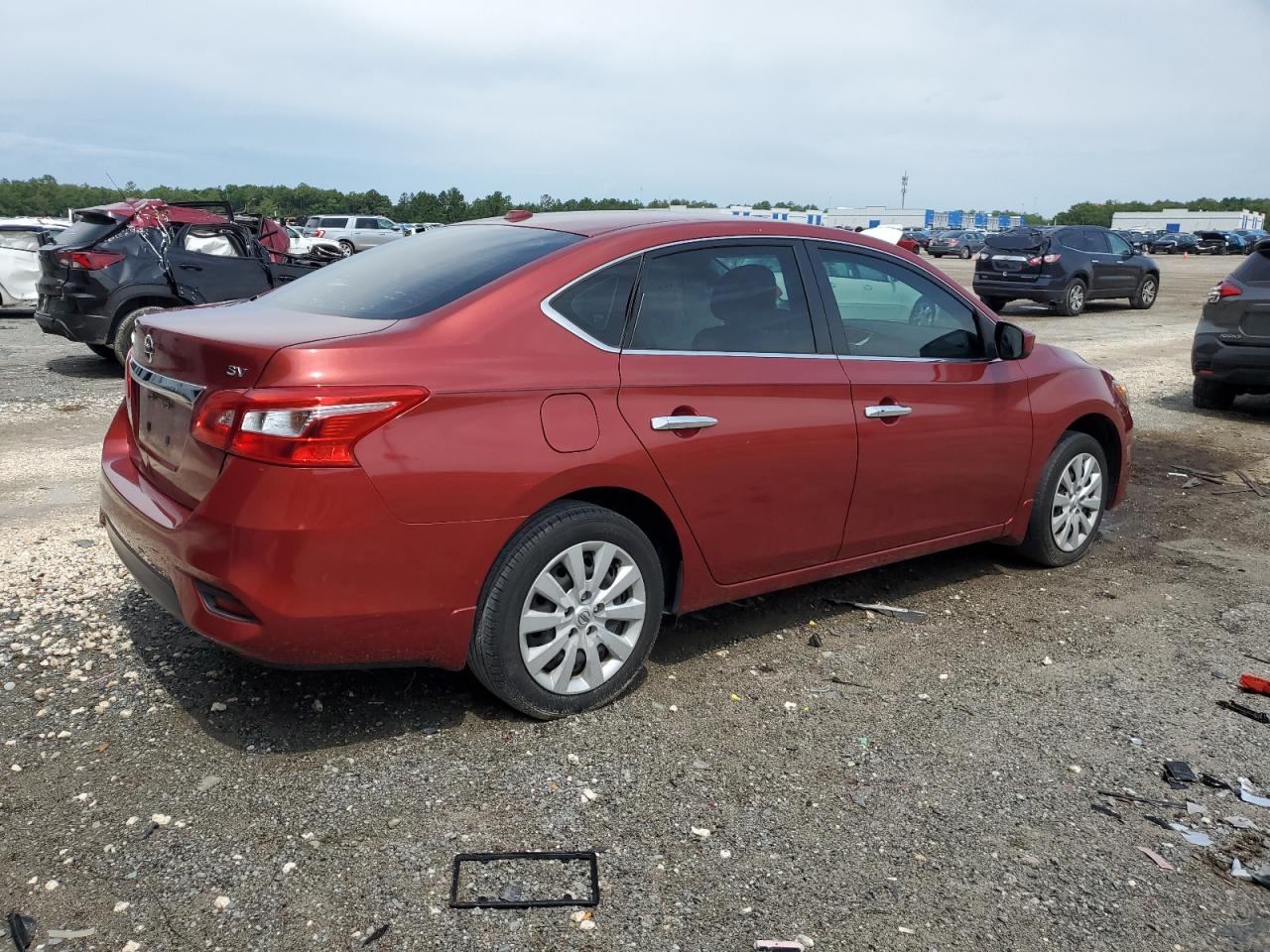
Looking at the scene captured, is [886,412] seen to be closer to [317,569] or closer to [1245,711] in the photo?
[1245,711]

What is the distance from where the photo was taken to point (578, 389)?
3.51 metres

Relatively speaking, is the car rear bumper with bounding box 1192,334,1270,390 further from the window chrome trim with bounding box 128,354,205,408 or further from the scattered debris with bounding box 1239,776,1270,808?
the window chrome trim with bounding box 128,354,205,408

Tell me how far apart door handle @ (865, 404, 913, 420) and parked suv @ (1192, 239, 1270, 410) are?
668cm

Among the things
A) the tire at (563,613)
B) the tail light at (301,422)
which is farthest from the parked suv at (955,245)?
the tail light at (301,422)

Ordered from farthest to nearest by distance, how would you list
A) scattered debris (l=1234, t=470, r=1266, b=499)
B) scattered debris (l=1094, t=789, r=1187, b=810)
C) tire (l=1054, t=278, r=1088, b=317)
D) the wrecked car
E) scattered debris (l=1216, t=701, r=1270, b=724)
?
tire (l=1054, t=278, r=1088, b=317) → the wrecked car → scattered debris (l=1234, t=470, r=1266, b=499) → scattered debris (l=1216, t=701, r=1270, b=724) → scattered debris (l=1094, t=789, r=1187, b=810)

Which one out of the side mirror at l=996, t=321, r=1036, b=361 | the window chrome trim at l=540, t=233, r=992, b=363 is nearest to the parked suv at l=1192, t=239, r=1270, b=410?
the side mirror at l=996, t=321, r=1036, b=361

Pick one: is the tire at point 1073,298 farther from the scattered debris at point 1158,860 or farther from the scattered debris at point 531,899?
the scattered debris at point 531,899

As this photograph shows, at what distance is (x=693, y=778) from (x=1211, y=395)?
363 inches

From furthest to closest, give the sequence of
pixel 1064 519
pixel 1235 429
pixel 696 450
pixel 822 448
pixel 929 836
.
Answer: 1. pixel 1235 429
2. pixel 1064 519
3. pixel 822 448
4. pixel 696 450
5. pixel 929 836

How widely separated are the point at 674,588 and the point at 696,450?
55cm

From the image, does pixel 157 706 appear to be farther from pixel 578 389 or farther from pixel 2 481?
pixel 2 481

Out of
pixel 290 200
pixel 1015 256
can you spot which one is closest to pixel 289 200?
pixel 290 200

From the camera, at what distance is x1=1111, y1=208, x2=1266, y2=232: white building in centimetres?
9481

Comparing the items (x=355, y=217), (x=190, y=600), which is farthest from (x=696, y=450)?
(x=355, y=217)
